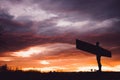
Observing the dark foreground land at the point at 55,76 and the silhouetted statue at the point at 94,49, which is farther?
the silhouetted statue at the point at 94,49

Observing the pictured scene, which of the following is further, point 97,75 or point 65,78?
point 97,75

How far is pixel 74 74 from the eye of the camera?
11234 millimetres

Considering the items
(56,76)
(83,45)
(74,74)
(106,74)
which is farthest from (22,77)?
(106,74)

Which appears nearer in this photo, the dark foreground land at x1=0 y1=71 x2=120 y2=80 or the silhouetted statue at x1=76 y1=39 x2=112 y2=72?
the dark foreground land at x1=0 y1=71 x2=120 y2=80

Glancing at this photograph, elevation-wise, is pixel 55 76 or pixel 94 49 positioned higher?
pixel 94 49

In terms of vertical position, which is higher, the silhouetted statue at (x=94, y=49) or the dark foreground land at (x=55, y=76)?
the silhouetted statue at (x=94, y=49)

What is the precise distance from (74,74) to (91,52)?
6.08 ft

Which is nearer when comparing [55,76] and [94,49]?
[55,76]

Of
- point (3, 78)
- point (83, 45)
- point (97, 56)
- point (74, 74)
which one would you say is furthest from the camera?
point (97, 56)

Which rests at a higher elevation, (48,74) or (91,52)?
(91,52)

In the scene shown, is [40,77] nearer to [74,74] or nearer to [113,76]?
[74,74]

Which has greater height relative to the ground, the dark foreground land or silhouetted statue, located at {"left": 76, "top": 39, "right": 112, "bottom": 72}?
silhouetted statue, located at {"left": 76, "top": 39, "right": 112, "bottom": 72}

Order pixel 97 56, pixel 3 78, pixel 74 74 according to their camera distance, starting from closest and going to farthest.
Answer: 1. pixel 3 78
2. pixel 74 74
3. pixel 97 56

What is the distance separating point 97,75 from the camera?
1170 cm
